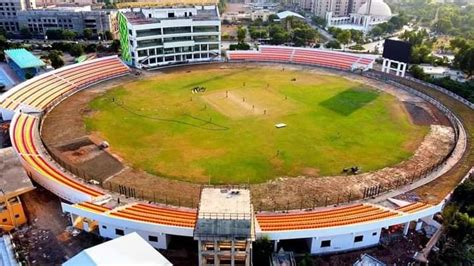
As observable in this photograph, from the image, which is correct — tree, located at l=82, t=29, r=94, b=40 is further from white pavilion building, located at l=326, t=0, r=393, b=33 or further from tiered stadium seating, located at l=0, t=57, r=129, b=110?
white pavilion building, located at l=326, t=0, r=393, b=33

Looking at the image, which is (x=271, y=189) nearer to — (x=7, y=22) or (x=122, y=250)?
(x=122, y=250)

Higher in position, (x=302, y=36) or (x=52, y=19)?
(x=52, y=19)

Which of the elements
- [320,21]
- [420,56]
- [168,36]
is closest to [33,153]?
[168,36]

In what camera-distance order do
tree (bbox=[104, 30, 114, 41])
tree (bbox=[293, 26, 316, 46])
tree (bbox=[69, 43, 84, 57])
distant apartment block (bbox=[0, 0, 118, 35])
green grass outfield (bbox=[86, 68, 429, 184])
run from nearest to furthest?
1. green grass outfield (bbox=[86, 68, 429, 184])
2. tree (bbox=[69, 43, 84, 57])
3. tree (bbox=[293, 26, 316, 46])
4. tree (bbox=[104, 30, 114, 41])
5. distant apartment block (bbox=[0, 0, 118, 35])

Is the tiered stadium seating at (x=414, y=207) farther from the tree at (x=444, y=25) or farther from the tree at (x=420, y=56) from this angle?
the tree at (x=444, y=25)

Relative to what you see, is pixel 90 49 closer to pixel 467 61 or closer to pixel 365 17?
pixel 467 61

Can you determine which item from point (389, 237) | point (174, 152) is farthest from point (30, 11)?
point (389, 237)

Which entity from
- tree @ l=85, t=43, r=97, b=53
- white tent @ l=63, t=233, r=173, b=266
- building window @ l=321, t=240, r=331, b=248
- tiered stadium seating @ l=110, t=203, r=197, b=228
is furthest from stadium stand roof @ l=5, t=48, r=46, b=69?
building window @ l=321, t=240, r=331, b=248
